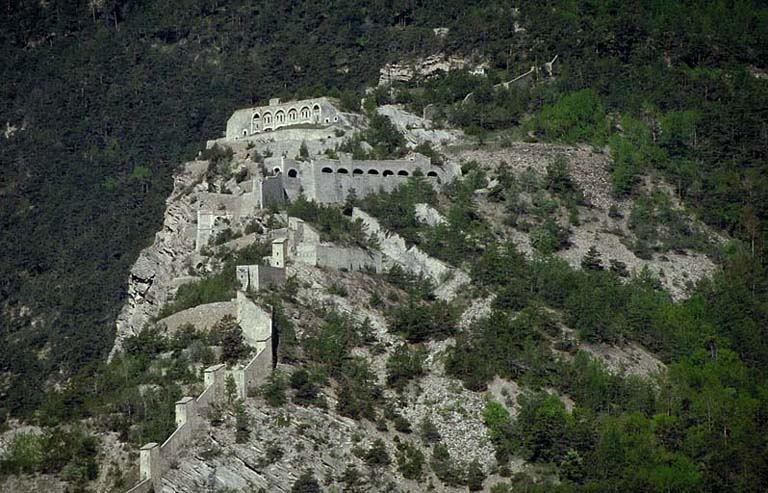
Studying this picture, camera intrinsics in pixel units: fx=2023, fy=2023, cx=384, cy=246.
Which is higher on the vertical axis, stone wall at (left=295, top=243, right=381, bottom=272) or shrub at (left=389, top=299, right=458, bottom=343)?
stone wall at (left=295, top=243, right=381, bottom=272)

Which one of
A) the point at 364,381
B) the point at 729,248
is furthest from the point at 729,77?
the point at 364,381

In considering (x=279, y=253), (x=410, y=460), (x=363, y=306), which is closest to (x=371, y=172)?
(x=279, y=253)

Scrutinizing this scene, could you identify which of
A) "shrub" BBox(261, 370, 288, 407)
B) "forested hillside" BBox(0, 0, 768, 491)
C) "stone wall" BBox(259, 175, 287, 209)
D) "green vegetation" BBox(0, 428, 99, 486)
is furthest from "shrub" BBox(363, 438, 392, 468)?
"stone wall" BBox(259, 175, 287, 209)

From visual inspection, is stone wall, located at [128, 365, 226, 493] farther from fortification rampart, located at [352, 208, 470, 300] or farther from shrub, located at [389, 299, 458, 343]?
fortification rampart, located at [352, 208, 470, 300]

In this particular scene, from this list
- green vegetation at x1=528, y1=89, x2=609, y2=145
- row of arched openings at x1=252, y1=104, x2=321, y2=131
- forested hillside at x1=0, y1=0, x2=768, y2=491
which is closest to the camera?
forested hillside at x1=0, y1=0, x2=768, y2=491

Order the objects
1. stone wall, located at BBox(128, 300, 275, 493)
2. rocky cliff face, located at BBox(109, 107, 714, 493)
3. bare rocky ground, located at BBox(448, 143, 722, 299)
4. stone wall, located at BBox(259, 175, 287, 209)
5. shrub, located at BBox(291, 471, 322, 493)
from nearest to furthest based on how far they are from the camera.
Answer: stone wall, located at BBox(128, 300, 275, 493) → shrub, located at BBox(291, 471, 322, 493) → rocky cliff face, located at BBox(109, 107, 714, 493) → stone wall, located at BBox(259, 175, 287, 209) → bare rocky ground, located at BBox(448, 143, 722, 299)

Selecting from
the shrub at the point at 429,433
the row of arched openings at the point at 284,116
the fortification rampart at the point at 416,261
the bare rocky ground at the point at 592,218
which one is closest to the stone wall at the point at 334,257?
the fortification rampart at the point at 416,261

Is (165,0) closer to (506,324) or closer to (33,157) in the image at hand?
(33,157)
